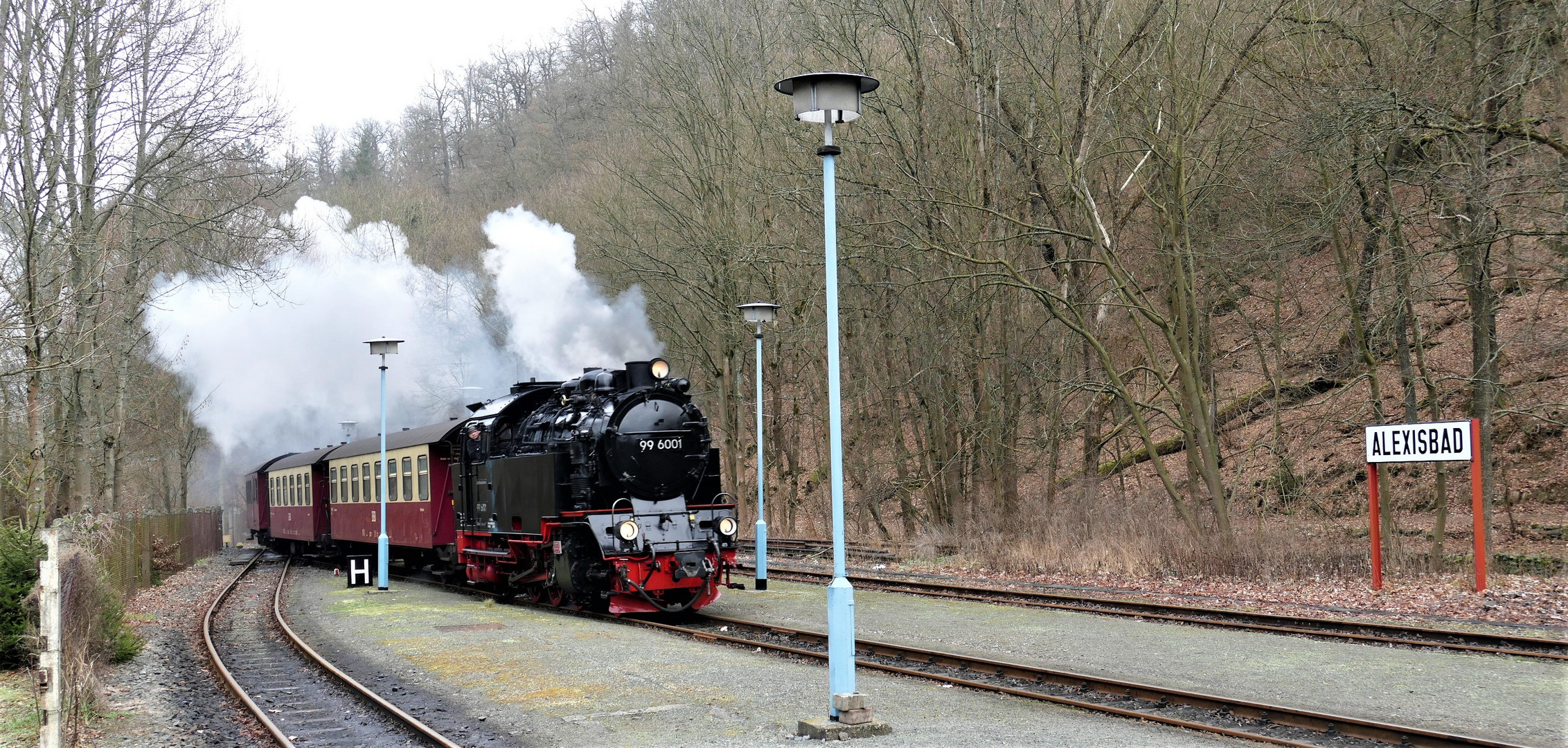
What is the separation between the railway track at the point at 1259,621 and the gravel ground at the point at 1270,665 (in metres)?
0.25

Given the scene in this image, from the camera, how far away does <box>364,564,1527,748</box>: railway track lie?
692 cm

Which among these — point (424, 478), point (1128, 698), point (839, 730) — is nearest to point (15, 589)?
point (839, 730)

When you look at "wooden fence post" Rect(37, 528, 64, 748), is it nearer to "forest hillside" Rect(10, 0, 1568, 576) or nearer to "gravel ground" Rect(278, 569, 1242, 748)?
"gravel ground" Rect(278, 569, 1242, 748)

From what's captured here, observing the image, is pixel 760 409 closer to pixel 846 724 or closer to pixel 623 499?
pixel 623 499

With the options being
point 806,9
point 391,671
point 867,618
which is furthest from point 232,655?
point 806,9

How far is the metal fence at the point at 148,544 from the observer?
1427 cm

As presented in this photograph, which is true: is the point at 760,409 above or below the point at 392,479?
above

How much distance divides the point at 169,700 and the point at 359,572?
994 centimetres

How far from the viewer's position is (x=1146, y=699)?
8.31 m

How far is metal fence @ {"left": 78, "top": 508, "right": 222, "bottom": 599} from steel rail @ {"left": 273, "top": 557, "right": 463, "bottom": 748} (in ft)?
6.65

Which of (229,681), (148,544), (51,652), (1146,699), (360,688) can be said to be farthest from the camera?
(148,544)

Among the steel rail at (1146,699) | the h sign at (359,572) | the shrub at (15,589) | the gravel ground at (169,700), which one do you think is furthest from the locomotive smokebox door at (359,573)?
the steel rail at (1146,699)

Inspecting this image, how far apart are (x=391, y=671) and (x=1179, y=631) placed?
7753 mm

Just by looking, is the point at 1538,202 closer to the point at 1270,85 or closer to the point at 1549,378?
the point at 1270,85
